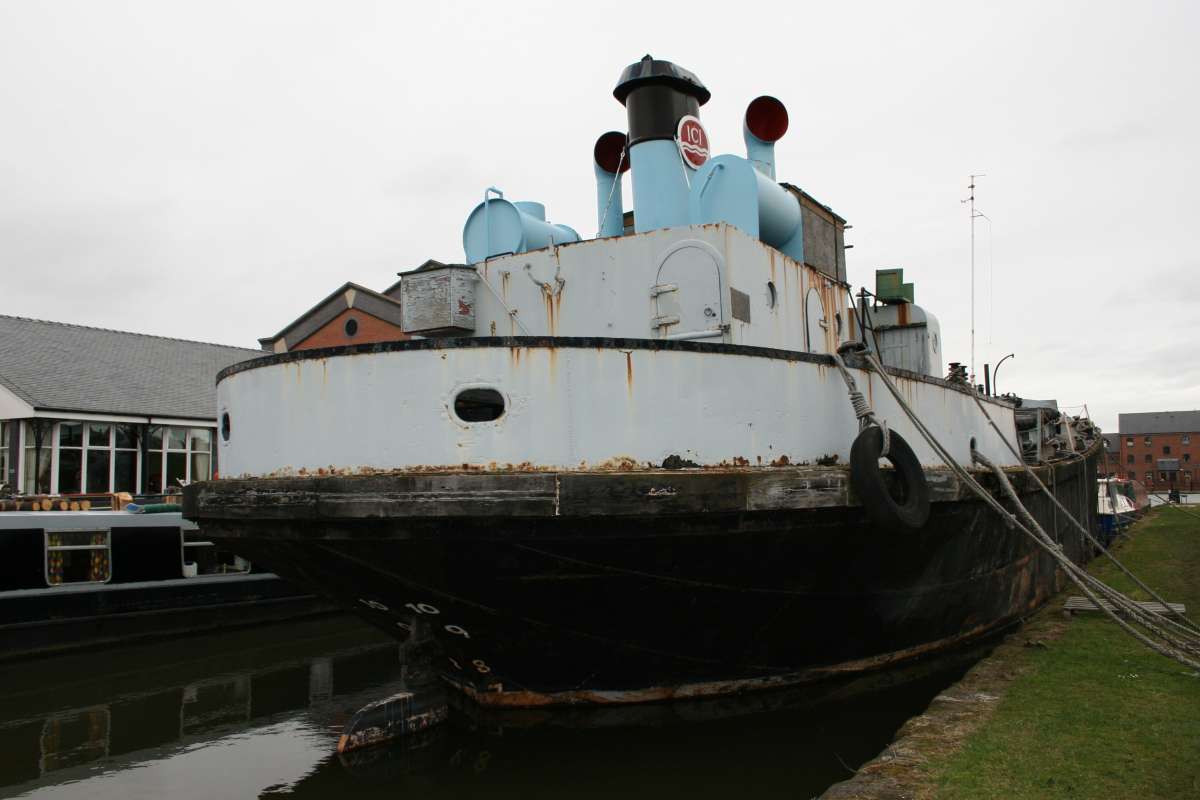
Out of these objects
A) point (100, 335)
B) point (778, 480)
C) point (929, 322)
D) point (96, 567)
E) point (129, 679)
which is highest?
point (100, 335)

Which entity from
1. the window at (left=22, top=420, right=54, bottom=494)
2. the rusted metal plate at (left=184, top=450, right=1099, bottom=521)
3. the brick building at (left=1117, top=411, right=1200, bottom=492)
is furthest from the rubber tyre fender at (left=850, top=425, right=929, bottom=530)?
the brick building at (left=1117, top=411, right=1200, bottom=492)

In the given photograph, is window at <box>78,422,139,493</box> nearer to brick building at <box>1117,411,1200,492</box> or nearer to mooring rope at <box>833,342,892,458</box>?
mooring rope at <box>833,342,892,458</box>

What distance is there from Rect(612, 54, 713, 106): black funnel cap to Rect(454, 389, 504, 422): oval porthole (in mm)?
4553

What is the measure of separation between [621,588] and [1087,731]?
9.97ft

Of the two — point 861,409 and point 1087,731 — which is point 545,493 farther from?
point 1087,731

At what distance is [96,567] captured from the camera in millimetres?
14477

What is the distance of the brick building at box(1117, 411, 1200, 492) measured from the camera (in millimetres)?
87125

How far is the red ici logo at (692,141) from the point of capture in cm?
941

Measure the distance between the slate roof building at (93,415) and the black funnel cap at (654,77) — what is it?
15.2m

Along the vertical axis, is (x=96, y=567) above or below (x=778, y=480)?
below

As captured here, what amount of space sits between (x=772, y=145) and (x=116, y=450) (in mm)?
16268

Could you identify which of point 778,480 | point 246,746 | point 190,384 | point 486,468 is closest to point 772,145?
point 778,480

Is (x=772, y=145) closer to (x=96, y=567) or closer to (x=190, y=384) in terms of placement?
(x=96, y=567)

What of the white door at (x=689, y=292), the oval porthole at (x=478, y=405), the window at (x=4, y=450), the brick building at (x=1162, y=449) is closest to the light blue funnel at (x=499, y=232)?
the white door at (x=689, y=292)
